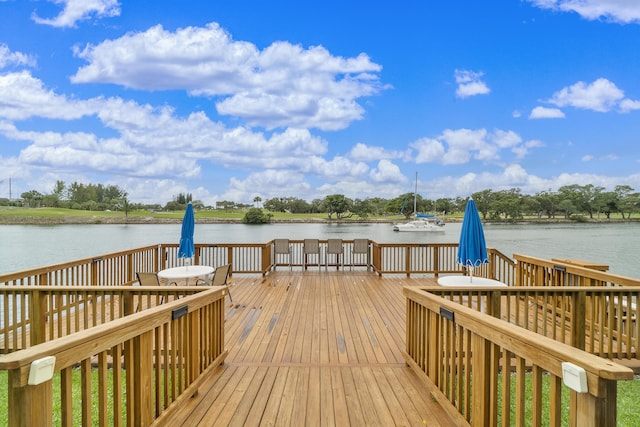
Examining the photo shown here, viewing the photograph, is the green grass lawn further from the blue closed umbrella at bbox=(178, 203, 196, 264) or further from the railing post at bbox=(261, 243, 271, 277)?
the railing post at bbox=(261, 243, 271, 277)

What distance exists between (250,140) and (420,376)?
31259 millimetres

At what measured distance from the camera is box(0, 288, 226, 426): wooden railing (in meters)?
1.31

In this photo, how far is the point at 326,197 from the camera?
42781 millimetres

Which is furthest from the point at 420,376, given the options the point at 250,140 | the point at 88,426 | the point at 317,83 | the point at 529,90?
the point at 529,90

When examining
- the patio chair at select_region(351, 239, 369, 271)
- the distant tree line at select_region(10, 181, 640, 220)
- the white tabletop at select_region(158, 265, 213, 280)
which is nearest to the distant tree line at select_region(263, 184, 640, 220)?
the distant tree line at select_region(10, 181, 640, 220)

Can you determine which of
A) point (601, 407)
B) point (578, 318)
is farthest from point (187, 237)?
point (601, 407)

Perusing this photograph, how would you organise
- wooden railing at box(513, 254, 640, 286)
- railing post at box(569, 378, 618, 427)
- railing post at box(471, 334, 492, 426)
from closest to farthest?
1. railing post at box(569, 378, 618, 427)
2. railing post at box(471, 334, 492, 426)
3. wooden railing at box(513, 254, 640, 286)

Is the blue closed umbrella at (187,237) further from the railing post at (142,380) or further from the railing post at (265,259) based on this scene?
the railing post at (142,380)

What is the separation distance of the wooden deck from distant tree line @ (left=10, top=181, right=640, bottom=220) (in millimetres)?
33078

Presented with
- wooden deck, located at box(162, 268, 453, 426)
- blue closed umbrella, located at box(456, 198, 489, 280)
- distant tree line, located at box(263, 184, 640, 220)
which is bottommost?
wooden deck, located at box(162, 268, 453, 426)

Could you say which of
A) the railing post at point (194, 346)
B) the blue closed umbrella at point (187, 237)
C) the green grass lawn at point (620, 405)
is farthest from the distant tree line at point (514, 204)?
the railing post at point (194, 346)

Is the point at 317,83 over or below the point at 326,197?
over

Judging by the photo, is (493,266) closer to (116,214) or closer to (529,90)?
(529,90)

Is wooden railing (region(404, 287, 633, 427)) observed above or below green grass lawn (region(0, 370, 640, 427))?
above
